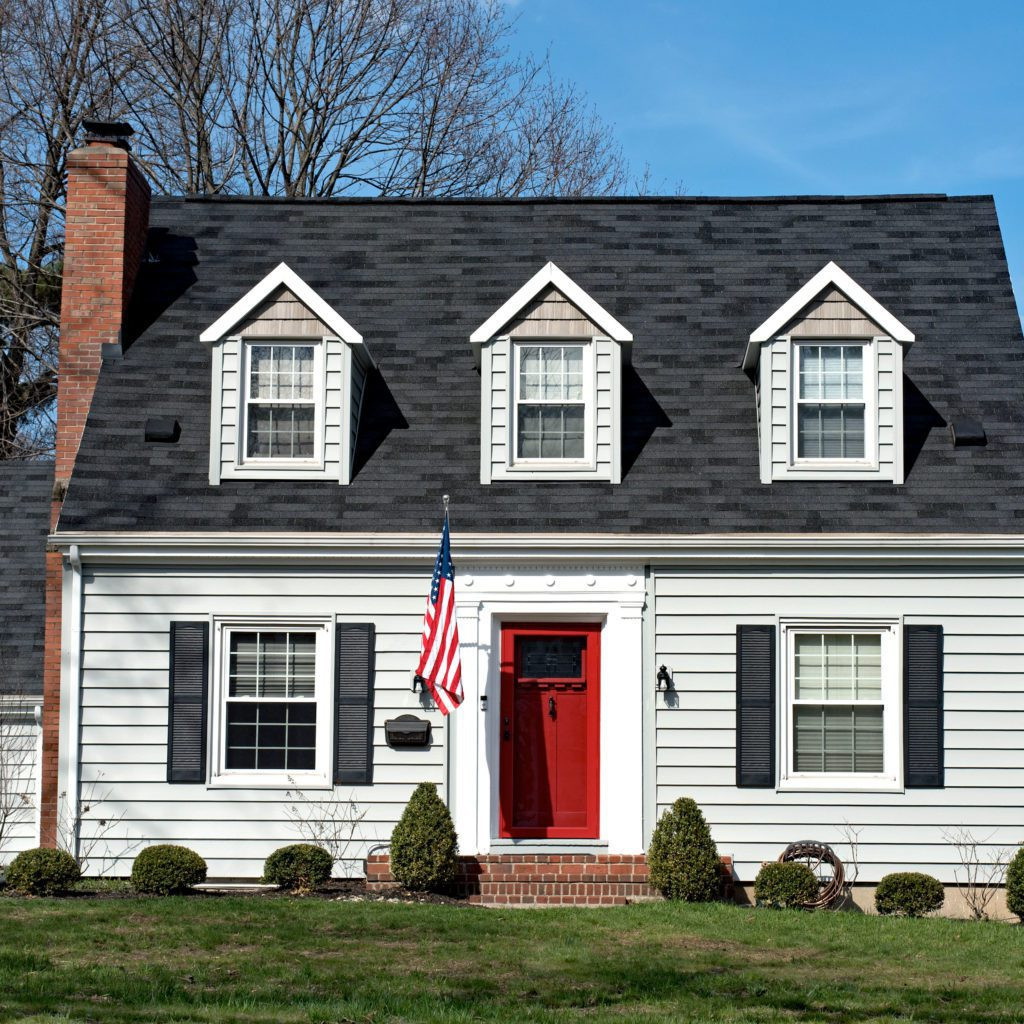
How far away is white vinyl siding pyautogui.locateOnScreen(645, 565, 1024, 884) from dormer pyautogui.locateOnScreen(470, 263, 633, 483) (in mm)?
1652

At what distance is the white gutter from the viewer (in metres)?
14.5

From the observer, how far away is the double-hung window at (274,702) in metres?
14.6

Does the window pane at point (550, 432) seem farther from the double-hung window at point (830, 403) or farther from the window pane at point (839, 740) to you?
the window pane at point (839, 740)

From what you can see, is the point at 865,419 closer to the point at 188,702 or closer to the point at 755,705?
the point at 755,705

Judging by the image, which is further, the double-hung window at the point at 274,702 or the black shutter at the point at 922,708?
the double-hung window at the point at 274,702

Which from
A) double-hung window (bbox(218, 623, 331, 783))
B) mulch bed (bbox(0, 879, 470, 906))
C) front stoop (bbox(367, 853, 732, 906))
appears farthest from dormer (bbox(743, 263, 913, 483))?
mulch bed (bbox(0, 879, 470, 906))

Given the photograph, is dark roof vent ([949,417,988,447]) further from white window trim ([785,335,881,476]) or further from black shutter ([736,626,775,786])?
black shutter ([736,626,775,786])

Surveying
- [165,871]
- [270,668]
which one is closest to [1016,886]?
[270,668]

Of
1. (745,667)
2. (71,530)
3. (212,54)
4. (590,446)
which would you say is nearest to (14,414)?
(212,54)

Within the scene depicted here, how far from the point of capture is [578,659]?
49.2ft

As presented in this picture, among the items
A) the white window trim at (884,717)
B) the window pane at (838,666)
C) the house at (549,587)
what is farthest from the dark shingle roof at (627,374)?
the window pane at (838,666)

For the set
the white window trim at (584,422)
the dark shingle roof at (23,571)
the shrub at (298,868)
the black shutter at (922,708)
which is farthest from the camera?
the dark shingle roof at (23,571)

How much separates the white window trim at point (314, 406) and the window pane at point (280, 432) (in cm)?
7

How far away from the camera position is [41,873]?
524 inches
